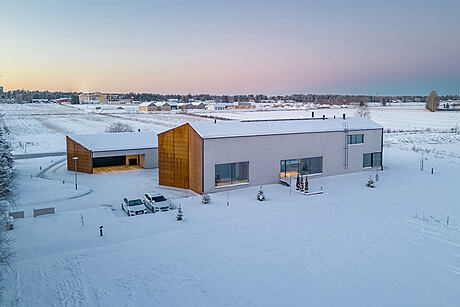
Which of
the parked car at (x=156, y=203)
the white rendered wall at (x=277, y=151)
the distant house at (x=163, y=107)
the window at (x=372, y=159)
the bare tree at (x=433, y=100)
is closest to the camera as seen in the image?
the parked car at (x=156, y=203)

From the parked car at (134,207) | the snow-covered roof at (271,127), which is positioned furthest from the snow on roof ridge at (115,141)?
the parked car at (134,207)

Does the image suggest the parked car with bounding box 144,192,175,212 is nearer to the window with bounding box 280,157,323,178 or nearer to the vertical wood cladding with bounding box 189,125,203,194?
the vertical wood cladding with bounding box 189,125,203,194

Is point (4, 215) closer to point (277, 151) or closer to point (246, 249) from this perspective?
point (246, 249)

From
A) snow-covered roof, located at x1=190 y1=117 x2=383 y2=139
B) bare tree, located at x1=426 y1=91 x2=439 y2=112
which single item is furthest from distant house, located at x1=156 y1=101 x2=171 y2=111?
snow-covered roof, located at x1=190 y1=117 x2=383 y2=139

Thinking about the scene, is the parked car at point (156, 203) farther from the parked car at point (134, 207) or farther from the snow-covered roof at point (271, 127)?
the snow-covered roof at point (271, 127)

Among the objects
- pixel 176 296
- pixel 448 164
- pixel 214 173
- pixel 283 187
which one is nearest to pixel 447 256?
pixel 176 296

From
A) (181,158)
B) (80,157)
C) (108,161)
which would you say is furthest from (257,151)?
(108,161)
